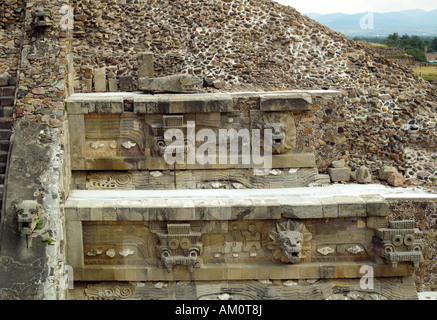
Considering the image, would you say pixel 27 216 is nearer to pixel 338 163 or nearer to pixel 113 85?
pixel 113 85

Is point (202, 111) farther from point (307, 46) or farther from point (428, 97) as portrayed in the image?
point (428, 97)

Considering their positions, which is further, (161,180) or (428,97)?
(428,97)

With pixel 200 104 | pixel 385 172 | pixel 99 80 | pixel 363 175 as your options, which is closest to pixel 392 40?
pixel 385 172

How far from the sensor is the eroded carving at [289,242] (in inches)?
343

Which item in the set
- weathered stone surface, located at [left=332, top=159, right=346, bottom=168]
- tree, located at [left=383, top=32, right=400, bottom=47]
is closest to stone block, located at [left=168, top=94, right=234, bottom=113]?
weathered stone surface, located at [left=332, top=159, right=346, bottom=168]

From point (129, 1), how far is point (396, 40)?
100 ft

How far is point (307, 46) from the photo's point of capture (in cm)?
1244

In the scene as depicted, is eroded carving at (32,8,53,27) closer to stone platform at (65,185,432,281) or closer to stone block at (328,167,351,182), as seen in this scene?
stone platform at (65,185,432,281)

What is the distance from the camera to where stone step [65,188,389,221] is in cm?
878

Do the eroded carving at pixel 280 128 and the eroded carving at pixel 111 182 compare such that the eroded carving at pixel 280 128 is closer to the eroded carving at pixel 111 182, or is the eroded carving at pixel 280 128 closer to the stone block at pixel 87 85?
the eroded carving at pixel 111 182

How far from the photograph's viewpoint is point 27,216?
8.08m

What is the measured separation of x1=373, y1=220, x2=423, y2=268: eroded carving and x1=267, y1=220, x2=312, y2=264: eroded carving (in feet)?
3.93

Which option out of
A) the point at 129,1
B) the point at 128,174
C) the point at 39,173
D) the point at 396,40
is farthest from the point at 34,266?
the point at 396,40

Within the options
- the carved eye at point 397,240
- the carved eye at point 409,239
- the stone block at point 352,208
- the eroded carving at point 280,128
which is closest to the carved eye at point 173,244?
the eroded carving at point 280,128
